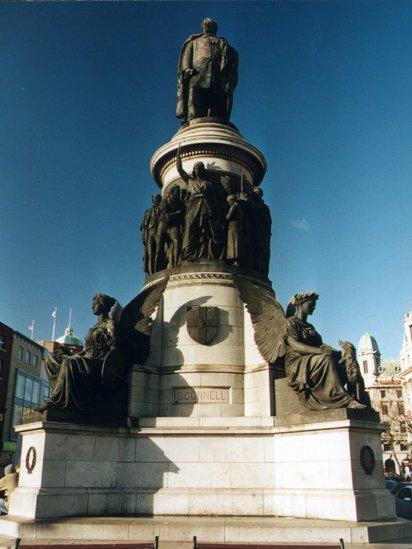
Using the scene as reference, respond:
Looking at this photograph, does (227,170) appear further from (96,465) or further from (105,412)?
(96,465)

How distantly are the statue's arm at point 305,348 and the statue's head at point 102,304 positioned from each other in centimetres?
492

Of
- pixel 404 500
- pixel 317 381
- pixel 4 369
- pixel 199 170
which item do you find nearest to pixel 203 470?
pixel 317 381

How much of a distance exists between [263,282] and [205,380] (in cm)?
408

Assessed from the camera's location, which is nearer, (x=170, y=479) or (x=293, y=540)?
(x=293, y=540)

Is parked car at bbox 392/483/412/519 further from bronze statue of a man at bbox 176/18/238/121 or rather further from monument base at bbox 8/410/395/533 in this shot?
bronze statue of a man at bbox 176/18/238/121

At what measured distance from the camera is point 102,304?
14836mm

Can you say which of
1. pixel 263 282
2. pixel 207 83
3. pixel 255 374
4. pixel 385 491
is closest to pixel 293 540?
pixel 385 491

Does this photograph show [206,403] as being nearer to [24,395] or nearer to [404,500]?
[404,500]

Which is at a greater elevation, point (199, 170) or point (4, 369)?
point (4, 369)

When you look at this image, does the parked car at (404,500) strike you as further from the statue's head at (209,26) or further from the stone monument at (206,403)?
the statue's head at (209,26)

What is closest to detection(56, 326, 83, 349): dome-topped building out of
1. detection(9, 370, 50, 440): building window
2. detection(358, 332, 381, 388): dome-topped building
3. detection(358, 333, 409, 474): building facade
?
detection(9, 370, 50, 440): building window

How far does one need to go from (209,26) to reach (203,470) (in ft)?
56.0

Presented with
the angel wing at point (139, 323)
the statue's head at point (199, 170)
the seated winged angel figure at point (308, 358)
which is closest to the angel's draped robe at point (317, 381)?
the seated winged angel figure at point (308, 358)

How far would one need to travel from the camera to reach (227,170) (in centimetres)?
1838
